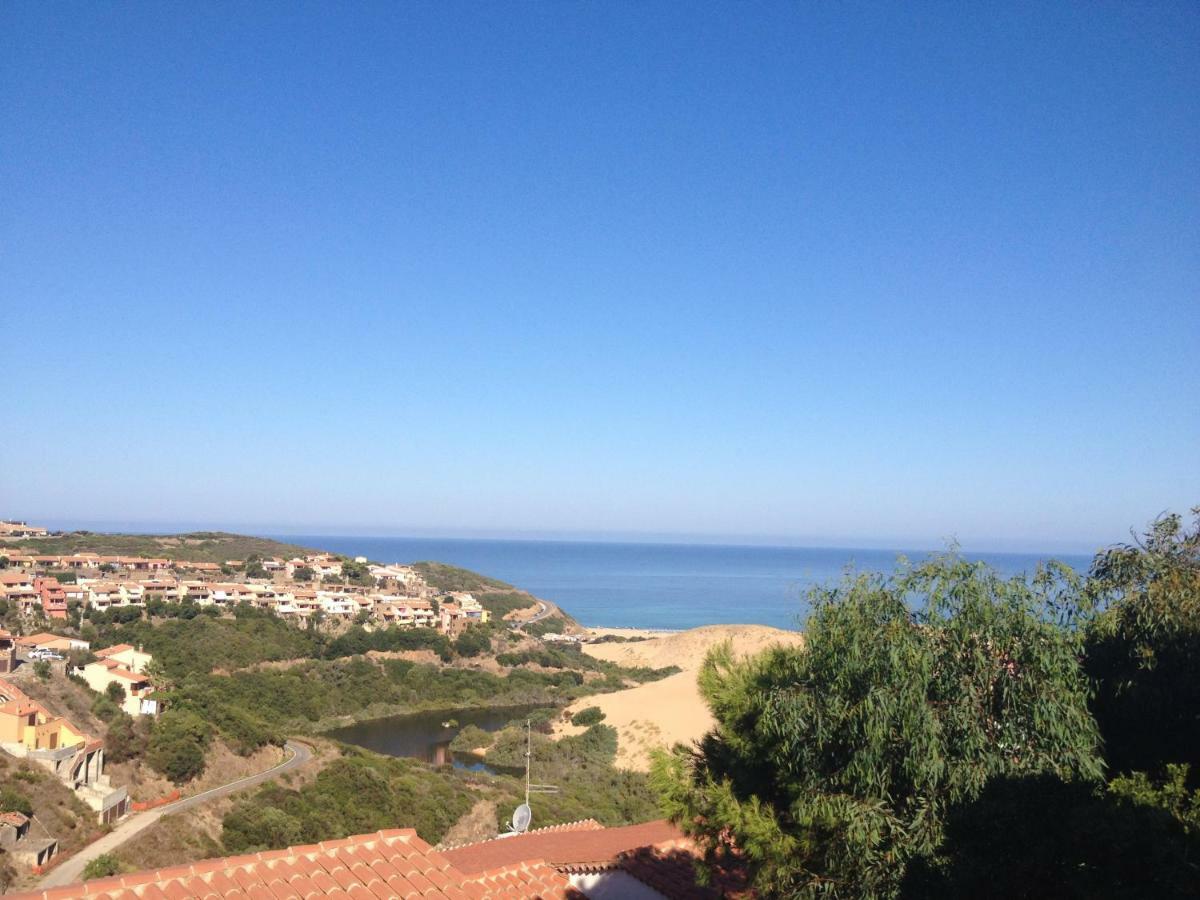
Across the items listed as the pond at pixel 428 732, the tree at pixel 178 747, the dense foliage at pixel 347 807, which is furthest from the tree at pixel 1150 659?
the pond at pixel 428 732

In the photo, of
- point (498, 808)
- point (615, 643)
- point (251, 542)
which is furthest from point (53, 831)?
point (251, 542)

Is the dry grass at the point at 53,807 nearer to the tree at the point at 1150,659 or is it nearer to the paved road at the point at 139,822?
the paved road at the point at 139,822

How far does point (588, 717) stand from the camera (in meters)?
41.4

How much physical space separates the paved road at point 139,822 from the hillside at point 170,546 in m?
60.9

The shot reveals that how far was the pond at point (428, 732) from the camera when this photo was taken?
37.1m

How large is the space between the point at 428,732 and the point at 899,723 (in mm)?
39661

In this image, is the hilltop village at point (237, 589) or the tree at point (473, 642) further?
the tree at point (473, 642)

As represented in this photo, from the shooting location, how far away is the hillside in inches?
3238

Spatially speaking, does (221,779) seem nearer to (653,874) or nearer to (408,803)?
(408,803)

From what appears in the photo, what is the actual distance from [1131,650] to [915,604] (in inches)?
83.3

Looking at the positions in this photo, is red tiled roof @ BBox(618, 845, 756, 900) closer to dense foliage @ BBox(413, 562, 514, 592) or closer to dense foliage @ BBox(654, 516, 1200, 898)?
dense foliage @ BBox(654, 516, 1200, 898)

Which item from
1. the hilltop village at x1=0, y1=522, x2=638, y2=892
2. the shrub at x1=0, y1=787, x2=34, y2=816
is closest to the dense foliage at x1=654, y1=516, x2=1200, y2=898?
the hilltop village at x1=0, y1=522, x2=638, y2=892

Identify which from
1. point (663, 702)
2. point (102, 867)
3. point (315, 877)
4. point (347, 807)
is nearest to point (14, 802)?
point (102, 867)

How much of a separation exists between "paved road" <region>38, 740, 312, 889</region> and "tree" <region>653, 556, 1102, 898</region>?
47.8 feet
